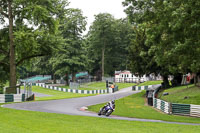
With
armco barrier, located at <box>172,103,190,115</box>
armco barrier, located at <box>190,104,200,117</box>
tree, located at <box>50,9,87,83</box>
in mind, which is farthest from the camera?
tree, located at <box>50,9,87,83</box>

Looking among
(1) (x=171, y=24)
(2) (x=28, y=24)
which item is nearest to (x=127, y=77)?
(2) (x=28, y=24)

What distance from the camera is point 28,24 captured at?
32.8 metres

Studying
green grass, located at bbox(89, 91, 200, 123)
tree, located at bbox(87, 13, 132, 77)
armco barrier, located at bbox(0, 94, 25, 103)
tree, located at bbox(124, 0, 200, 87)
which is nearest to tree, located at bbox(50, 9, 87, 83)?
tree, located at bbox(87, 13, 132, 77)

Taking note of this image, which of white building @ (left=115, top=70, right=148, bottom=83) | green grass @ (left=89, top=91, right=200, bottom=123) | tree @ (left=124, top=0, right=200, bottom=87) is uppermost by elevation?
tree @ (left=124, top=0, right=200, bottom=87)

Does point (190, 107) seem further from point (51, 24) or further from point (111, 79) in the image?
point (111, 79)

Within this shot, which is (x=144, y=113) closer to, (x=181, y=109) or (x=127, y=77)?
(x=181, y=109)

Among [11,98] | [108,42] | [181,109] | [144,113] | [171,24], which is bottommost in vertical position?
[144,113]

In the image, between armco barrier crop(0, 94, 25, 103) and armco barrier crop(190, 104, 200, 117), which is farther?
armco barrier crop(0, 94, 25, 103)

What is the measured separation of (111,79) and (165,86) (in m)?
35.1

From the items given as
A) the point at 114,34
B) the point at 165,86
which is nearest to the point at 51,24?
the point at 165,86

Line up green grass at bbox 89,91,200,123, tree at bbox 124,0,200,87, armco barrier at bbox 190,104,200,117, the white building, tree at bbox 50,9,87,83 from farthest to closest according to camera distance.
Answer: the white building → tree at bbox 50,9,87,83 → armco barrier at bbox 190,104,200,117 → green grass at bbox 89,91,200,123 → tree at bbox 124,0,200,87

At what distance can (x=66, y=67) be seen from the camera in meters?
70.4

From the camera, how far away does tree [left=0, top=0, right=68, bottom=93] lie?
100ft

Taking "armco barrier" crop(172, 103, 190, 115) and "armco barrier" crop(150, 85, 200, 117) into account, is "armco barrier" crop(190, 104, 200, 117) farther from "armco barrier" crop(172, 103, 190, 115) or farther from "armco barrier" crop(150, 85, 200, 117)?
"armco barrier" crop(172, 103, 190, 115)
